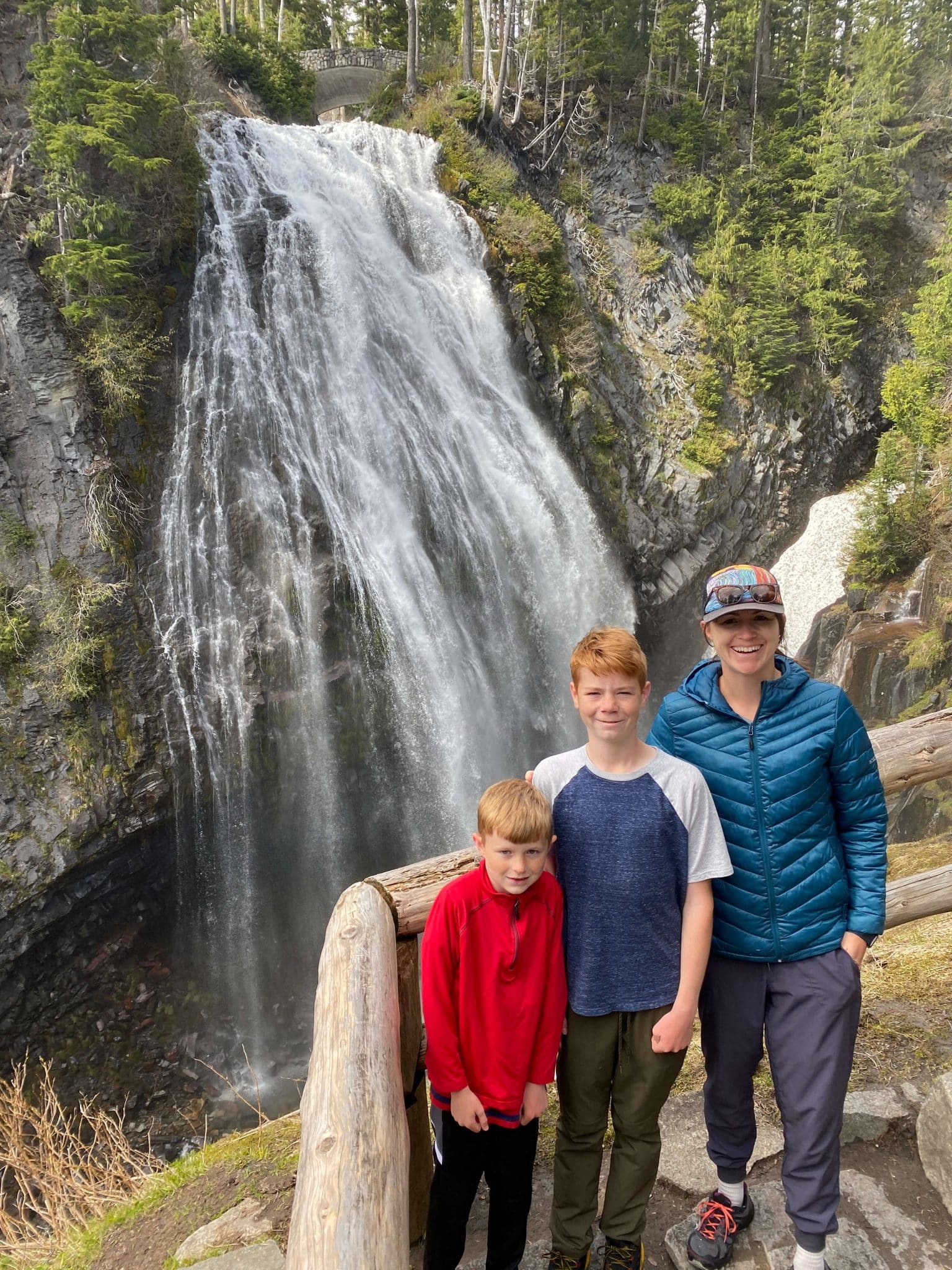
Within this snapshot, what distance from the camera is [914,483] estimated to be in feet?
45.8

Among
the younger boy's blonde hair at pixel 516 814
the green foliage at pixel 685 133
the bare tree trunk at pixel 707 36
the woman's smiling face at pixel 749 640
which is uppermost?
the bare tree trunk at pixel 707 36

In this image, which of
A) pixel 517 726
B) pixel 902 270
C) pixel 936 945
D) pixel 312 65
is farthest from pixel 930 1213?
pixel 312 65

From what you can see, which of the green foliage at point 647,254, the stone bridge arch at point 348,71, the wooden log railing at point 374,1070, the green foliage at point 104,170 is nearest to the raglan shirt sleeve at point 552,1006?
the wooden log railing at point 374,1070

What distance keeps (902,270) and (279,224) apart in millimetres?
16677

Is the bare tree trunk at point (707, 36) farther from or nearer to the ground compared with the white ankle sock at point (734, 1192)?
farther from the ground

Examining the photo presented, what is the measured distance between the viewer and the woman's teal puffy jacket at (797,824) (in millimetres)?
2072

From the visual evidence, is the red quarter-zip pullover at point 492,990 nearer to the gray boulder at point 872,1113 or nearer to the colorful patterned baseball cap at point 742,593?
the colorful patterned baseball cap at point 742,593

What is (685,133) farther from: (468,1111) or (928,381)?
(468,1111)

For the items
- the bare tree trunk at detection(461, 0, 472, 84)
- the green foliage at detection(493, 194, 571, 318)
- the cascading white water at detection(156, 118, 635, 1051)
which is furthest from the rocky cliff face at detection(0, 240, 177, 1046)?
the bare tree trunk at detection(461, 0, 472, 84)

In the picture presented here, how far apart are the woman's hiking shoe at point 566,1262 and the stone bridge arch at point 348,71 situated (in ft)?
79.9

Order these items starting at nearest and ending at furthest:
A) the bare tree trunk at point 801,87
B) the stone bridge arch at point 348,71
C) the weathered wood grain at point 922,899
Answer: the weathered wood grain at point 922,899 → the stone bridge arch at point 348,71 → the bare tree trunk at point 801,87

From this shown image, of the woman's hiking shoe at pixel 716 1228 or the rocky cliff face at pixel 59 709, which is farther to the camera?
the rocky cliff face at pixel 59 709

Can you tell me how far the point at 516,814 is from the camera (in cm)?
193

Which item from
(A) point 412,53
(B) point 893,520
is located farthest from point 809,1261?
Result: (A) point 412,53
